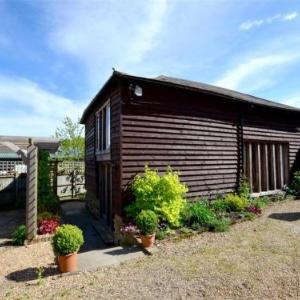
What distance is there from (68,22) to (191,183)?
593 cm

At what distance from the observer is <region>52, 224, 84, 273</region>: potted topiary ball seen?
5758 millimetres

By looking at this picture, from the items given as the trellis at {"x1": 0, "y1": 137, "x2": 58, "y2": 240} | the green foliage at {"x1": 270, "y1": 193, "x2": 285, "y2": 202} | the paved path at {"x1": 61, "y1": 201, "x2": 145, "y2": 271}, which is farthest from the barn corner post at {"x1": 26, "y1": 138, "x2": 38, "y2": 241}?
the green foliage at {"x1": 270, "y1": 193, "x2": 285, "y2": 202}

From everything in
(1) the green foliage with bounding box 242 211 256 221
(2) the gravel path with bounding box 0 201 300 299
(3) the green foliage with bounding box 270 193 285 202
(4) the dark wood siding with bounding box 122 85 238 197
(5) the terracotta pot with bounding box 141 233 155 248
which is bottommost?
(2) the gravel path with bounding box 0 201 300 299

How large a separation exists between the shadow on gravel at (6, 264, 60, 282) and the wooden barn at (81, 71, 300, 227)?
8.42 ft

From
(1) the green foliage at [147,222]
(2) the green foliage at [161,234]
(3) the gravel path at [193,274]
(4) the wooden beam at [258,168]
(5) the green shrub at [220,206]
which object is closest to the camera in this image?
(3) the gravel path at [193,274]

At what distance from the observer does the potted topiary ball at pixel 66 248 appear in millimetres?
5758

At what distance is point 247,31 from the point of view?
Result: 9.29 metres

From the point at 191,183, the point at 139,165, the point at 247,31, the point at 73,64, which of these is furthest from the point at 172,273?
the point at 73,64

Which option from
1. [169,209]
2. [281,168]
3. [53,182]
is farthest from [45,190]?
[281,168]

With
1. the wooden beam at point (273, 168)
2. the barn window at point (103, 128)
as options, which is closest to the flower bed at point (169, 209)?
the barn window at point (103, 128)

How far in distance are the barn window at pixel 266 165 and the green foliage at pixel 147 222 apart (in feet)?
18.9

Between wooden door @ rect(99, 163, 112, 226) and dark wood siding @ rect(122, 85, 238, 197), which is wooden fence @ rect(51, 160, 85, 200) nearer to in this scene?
wooden door @ rect(99, 163, 112, 226)

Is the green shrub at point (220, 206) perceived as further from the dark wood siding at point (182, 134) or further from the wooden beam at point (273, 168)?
the wooden beam at point (273, 168)

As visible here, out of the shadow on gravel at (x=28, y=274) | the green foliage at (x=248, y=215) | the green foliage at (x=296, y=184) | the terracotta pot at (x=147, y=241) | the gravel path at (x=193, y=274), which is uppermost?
the green foliage at (x=296, y=184)
